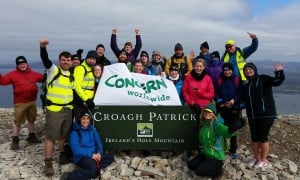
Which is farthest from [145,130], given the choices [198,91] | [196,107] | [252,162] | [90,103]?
[252,162]

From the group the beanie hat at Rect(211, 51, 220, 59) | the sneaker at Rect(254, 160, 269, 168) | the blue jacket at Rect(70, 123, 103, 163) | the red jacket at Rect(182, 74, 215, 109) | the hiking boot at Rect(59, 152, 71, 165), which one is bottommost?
the sneaker at Rect(254, 160, 269, 168)

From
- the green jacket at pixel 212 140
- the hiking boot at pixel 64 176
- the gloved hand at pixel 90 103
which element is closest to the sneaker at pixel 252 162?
the green jacket at pixel 212 140

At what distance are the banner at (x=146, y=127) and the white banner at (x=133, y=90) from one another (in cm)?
18

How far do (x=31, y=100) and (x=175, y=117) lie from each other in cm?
373

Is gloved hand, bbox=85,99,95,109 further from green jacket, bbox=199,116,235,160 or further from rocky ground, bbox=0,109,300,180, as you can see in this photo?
green jacket, bbox=199,116,235,160

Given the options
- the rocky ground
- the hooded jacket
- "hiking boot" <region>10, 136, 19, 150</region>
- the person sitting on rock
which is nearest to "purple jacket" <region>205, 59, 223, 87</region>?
the hooded jacket

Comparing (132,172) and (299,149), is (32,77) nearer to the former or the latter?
(132,172)

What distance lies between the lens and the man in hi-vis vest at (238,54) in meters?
10.2

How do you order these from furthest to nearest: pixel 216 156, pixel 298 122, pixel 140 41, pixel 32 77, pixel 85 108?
pixel 298 122
pixel 140 41
pixel 32 77
pixel 85 108
pixel 216 156

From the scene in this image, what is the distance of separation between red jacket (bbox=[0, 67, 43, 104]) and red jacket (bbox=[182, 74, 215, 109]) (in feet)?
12.2

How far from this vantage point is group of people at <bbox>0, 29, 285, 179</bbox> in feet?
27.2

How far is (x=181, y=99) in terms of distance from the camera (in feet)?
31.6

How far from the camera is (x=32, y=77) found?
9695mm

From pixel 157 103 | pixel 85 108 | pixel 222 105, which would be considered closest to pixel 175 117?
pixel 157 103
